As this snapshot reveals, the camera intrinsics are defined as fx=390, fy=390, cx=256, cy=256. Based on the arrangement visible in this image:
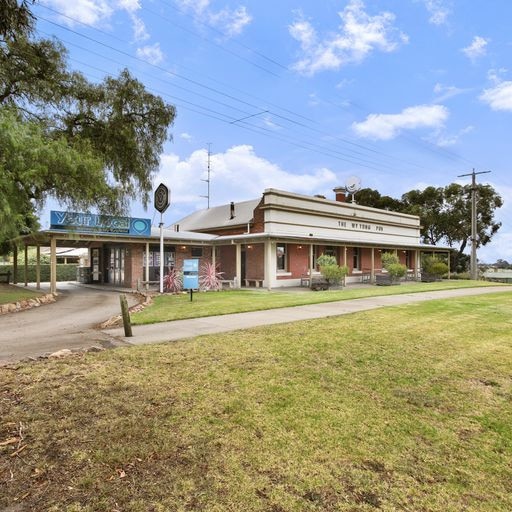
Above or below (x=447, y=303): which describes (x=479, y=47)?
above

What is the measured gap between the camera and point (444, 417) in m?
4.53

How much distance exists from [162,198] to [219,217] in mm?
11509

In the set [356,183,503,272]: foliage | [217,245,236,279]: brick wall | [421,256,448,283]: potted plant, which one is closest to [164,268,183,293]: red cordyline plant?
[217,245,236,279]: brick wall

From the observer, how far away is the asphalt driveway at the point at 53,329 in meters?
7.13

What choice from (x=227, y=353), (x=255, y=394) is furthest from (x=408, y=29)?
(x=255, y=394)

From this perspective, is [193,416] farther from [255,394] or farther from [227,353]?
[227,353]

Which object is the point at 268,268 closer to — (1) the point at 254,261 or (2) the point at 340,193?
(1) the point at 254,261

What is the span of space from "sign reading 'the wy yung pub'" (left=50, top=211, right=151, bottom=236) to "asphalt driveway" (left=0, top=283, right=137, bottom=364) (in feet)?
13.5

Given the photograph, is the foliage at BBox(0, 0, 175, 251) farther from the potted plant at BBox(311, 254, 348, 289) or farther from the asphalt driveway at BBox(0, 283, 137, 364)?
the potted plant at BBox(311, 254, 348, 289)

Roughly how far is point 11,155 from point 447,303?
45.9ft

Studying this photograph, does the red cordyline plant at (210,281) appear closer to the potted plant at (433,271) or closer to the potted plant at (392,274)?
the potted plant at (392,274)

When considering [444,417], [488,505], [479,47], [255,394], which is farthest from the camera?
[479,47]

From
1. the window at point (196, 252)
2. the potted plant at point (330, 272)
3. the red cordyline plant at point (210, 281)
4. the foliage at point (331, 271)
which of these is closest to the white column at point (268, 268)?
the potted plant at point (330, 272)

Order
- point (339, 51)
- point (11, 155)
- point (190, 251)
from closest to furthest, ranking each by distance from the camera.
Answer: point (11, 155), point (339, 51), point (190, 251)
